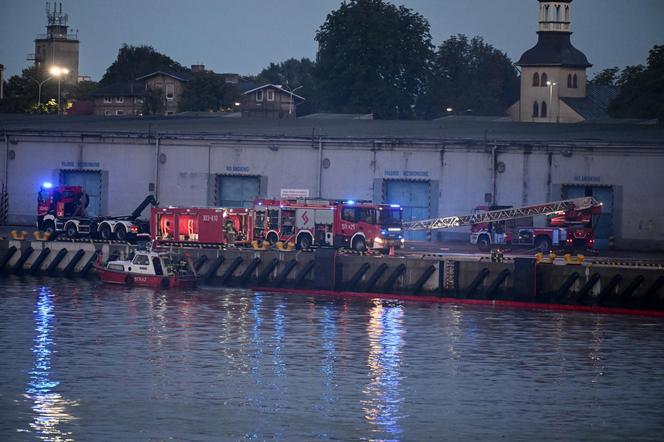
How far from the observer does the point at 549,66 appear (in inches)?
7185

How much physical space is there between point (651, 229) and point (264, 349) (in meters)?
33.2

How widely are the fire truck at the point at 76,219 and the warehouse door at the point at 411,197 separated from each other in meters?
14.0

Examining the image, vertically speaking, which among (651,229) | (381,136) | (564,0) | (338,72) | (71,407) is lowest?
(71,407)

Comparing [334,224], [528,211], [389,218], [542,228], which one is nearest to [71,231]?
[334,224]

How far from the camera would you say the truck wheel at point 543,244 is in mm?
75188

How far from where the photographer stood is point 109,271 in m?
69.4

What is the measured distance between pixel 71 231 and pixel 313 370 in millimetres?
33491

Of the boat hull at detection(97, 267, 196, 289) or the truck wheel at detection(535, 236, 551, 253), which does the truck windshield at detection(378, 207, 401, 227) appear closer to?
the truck wheel at detection(535, 236, 551, 253)

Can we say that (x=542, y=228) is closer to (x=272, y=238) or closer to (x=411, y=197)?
(x=411, y=197)

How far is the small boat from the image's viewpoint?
68250 mm

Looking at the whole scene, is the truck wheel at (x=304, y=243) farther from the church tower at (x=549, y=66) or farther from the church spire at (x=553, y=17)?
the church spire at (x=553, y=17)

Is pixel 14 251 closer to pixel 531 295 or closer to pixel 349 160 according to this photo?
pixel 349 160

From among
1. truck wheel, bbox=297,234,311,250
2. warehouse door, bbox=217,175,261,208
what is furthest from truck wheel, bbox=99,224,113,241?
truck wheel, bbox=297,234,311,250

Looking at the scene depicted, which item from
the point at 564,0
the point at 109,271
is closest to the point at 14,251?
the point at 109,271
